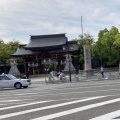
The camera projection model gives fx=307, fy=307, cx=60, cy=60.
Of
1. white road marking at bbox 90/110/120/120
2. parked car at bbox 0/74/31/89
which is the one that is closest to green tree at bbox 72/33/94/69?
parked car at bbox 0/74/31/89

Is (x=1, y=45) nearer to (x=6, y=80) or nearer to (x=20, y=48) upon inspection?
(x=20, y=48)

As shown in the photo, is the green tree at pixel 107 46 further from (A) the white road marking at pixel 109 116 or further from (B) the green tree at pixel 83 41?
(A) the white road marking at pixel 109 116

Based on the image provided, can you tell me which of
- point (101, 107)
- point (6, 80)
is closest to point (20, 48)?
point (6, 80)

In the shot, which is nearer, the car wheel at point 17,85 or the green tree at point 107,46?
the car wheel at point 17,85

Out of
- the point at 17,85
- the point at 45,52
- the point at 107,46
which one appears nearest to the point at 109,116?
the point at 17,85

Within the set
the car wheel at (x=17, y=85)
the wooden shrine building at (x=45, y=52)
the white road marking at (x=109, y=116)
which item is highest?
the wooden shrine building at (x=45, y=52)

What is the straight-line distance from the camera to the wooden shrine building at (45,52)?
67.6 metres

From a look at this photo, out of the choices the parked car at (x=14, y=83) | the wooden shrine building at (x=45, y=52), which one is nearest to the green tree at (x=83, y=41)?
the wooden shrine building at (x=45, y=52)

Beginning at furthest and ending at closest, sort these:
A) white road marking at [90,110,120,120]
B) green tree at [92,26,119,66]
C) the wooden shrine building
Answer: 1. the wooden shrine building
2. green tree at [92,26,119,66]
3. white road marking at [90,110,120,120]

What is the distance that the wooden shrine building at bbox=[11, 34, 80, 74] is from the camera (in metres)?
67.6

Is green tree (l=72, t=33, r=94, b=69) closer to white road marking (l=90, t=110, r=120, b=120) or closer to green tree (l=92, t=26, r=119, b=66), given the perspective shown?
green tree (l=92, t=26, r=119, b=66)

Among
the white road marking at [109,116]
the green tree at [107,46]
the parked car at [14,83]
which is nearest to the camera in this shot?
the white road marking at [109,116]

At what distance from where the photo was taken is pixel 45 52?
229ft

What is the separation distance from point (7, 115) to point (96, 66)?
64.8 meters
